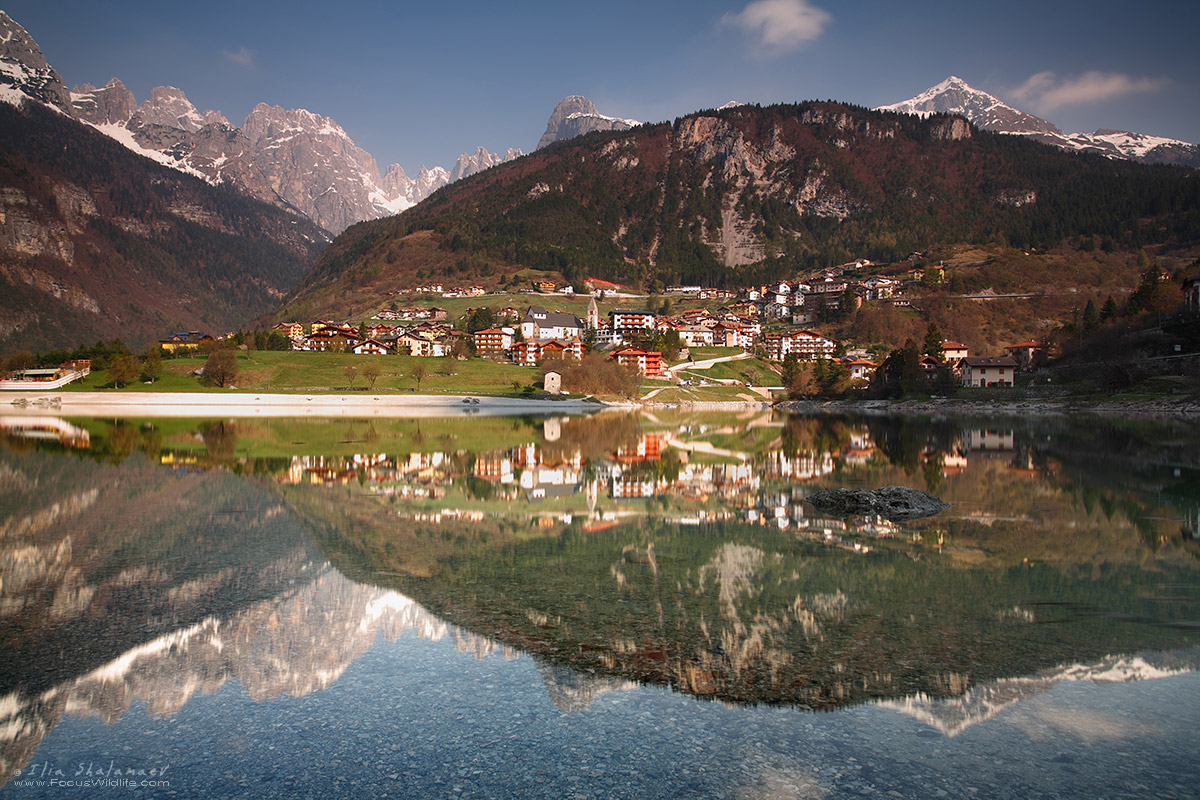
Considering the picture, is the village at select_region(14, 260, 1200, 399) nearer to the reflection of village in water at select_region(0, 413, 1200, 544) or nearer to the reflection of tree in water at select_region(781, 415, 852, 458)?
the reflection of tree in water at select_region(781, 415, 852, 458)

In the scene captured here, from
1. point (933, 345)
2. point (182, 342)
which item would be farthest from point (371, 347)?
point (933, 345)

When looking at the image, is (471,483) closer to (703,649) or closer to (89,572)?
(89,572)

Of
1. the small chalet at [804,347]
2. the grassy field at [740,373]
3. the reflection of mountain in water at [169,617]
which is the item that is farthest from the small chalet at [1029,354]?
the reflection of mountain in water at [169,617]

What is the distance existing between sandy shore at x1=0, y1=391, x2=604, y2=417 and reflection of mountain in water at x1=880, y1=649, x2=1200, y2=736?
234 ft

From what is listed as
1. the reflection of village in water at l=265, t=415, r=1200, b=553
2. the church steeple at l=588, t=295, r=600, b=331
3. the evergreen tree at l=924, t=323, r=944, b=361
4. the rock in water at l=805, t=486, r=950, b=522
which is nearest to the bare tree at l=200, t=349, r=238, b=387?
the reflection of village in water at l=265, t=415, r=1200, b=553

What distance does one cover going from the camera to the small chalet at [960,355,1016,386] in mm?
107812

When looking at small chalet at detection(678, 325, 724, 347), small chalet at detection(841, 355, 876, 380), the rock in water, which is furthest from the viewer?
small chalet at detection(678, 325, 724, 347)

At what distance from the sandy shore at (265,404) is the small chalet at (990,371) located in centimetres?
6105

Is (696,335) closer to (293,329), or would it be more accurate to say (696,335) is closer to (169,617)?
(293,329)

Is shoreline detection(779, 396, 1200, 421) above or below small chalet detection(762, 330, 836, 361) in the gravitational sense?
below

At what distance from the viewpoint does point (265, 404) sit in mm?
85438

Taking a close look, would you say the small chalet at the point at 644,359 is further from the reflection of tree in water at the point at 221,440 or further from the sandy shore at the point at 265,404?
the reflection of tree in water at the point at 221,440

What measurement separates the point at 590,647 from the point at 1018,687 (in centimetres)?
496

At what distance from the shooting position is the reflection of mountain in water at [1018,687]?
7355 mm
